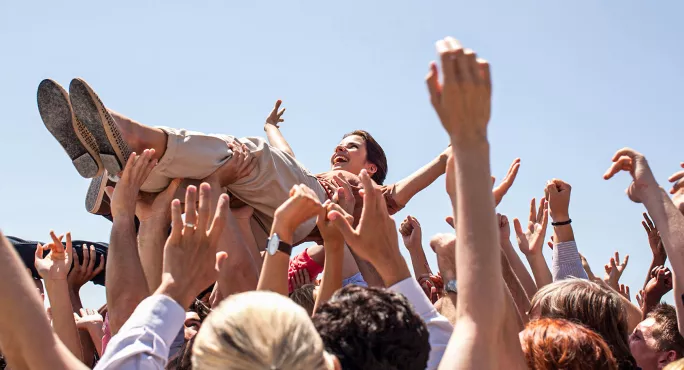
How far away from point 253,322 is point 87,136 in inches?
124

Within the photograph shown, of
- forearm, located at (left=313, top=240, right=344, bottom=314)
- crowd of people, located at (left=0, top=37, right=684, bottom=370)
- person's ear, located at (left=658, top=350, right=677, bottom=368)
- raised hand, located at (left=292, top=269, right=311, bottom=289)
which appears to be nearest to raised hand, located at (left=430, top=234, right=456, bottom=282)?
crowd of people, located at (left=0, top=37, right=684, bottom=370)

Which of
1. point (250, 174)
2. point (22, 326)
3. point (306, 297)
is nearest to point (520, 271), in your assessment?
point (306, 297)

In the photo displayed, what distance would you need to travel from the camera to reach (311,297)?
150 inches

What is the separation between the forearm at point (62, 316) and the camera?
422 cm

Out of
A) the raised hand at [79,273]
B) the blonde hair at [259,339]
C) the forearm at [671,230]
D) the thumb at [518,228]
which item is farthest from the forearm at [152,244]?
the blonde hair at [259,339]

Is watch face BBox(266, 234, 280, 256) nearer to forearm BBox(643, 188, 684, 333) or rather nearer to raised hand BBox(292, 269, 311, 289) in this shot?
forearm BBox(643, 188, 684, 333)

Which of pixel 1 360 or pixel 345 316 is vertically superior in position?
pixel 345 316

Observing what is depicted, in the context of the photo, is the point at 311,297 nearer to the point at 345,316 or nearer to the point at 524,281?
the point at 524,281

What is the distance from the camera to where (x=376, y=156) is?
6.72m

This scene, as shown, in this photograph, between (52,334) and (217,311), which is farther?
(52,334)

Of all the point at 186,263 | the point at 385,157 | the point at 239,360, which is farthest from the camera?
the point at 385,157

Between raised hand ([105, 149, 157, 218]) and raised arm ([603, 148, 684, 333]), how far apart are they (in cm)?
197

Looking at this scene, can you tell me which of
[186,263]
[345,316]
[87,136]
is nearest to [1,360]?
[87,136]

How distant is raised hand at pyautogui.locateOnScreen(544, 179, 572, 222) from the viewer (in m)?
4.59
